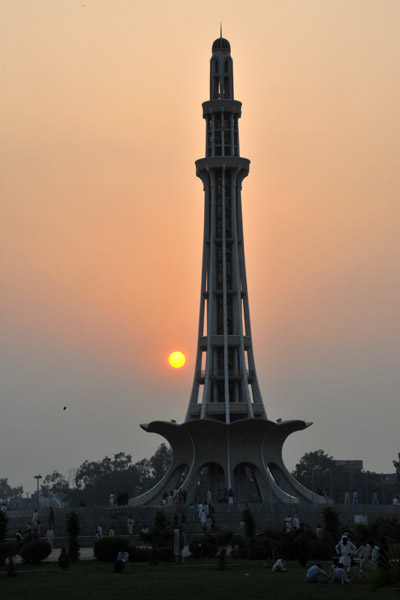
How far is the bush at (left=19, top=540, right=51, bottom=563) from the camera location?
1242 inches

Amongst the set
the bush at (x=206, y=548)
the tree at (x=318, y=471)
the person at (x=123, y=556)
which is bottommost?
the person at (x=123, y=556)

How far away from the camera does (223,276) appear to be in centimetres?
6231

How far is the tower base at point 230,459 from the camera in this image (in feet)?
198

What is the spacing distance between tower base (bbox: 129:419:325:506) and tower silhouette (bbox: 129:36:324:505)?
0.06 metres

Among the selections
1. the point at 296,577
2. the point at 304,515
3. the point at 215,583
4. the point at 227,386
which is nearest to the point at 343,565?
the point at 296,577

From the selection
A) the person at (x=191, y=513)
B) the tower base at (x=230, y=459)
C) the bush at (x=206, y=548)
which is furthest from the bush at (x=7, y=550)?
the tower base at (x=230, y=459)

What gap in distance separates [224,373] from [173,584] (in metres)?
37.9

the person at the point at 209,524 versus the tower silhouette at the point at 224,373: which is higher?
the tower silhouette at the point at 224,373

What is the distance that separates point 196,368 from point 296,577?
37175 mm

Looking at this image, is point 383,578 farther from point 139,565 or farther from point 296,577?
point 139,565

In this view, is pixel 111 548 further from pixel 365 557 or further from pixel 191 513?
pixel 191 513

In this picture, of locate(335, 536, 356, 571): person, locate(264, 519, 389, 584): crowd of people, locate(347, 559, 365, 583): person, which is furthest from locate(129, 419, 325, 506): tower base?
locate(347, 559, 365, 583): person

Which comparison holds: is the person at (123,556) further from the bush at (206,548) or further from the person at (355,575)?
the person at (355,575)

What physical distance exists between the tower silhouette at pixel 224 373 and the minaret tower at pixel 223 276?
0.19ft
